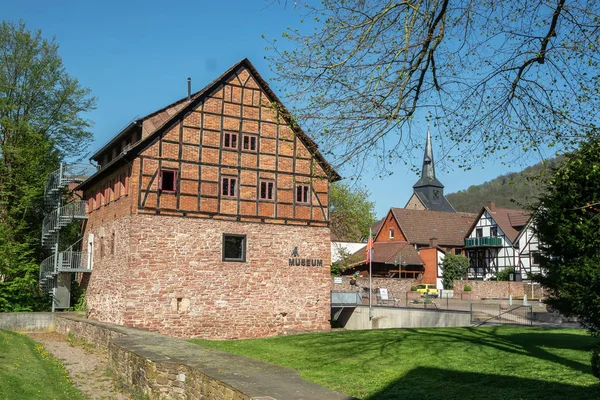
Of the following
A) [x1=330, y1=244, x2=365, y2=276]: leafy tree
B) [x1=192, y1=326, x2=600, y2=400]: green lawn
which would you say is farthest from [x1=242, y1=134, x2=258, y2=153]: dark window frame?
[x1=330, y1=244, x2=365, y2=276]: leafy tree

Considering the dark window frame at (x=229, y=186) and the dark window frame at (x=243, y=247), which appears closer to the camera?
the dark window frame at (x=243, y=247)

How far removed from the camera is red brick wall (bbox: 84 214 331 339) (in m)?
23.6

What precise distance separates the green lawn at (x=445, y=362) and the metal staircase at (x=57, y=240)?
1105 centimetres

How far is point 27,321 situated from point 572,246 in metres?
Result: 21.6

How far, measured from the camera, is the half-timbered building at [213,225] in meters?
23.9

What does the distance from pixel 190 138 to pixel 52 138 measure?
15.0 m

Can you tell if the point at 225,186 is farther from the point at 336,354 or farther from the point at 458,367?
the point at 458,367

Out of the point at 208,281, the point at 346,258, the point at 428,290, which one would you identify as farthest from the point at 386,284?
the point at 208,281

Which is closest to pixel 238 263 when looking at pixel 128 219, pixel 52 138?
pixel 128 219

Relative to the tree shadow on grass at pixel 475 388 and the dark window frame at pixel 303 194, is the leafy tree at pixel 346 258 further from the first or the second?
the tree shadow on grass at pixel 475 388

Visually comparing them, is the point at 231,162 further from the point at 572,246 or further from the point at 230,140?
the point at 572,246

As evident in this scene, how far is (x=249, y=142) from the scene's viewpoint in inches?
1040

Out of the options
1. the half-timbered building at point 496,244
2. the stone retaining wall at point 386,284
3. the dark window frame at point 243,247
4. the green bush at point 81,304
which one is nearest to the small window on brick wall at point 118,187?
the dark window frame at point 243,247

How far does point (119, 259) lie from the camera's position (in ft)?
80.2
